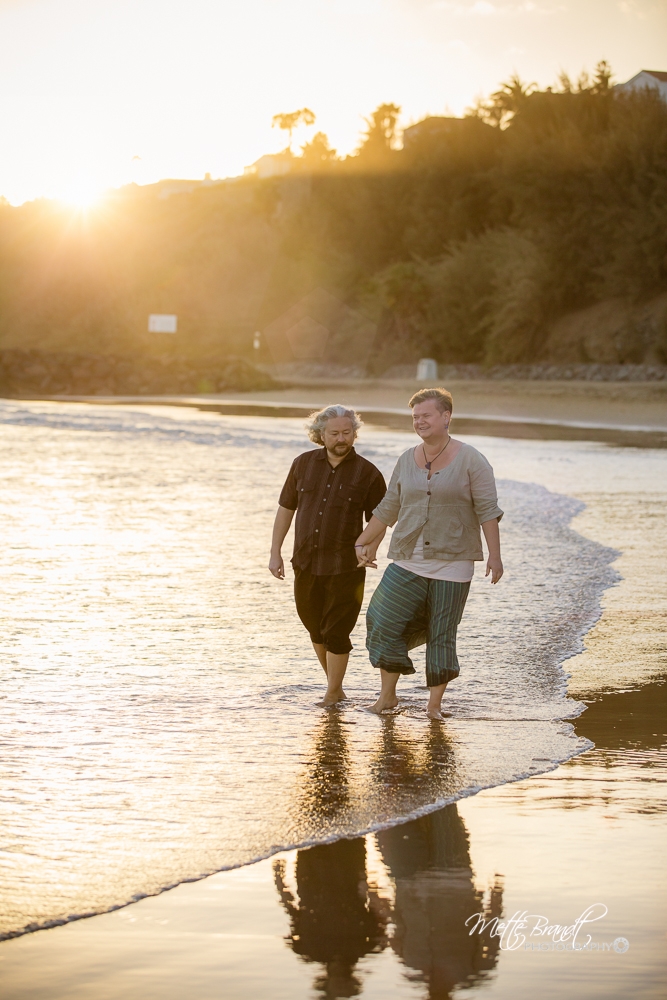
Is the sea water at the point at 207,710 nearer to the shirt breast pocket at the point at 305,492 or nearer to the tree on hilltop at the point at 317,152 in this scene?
the shirt breast pocket at the point at 305,492

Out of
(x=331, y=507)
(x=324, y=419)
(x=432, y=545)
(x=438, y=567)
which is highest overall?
(x=324, y=419)

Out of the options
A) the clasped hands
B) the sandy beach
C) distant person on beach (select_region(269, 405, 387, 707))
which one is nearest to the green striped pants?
the clasped hands

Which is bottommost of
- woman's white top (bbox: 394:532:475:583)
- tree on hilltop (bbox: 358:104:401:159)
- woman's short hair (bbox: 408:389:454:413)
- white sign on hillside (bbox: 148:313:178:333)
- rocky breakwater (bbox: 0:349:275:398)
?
woman's white top (bbox: 394:532:475:583)

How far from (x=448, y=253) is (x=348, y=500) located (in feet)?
178

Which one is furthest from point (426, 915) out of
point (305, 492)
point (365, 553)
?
point (305, 492)

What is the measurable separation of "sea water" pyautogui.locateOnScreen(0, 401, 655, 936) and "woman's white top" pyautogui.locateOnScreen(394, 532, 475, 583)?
69 cm

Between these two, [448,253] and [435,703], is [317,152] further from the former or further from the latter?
[435,703]

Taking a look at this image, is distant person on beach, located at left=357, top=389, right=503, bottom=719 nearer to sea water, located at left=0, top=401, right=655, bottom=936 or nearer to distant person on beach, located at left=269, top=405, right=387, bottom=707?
distant person on beach, located at left=269, top=405, right=387, bottom=707

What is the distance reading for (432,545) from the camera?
5684mm

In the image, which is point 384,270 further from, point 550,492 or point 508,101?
point 550,492

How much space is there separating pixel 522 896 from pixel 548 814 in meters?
0.77

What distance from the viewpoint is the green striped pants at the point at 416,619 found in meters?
5.73

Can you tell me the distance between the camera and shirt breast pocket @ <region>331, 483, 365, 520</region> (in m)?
5.93

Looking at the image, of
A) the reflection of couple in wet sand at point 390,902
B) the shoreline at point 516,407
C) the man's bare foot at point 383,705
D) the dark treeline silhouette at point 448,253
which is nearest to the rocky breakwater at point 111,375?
the shoreline at point 516,407
